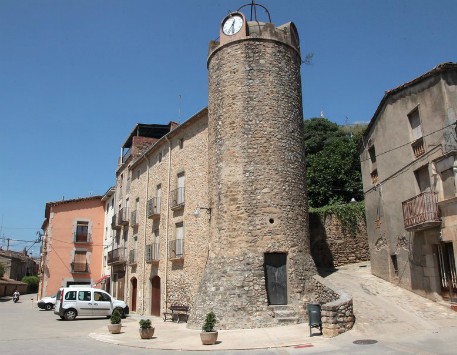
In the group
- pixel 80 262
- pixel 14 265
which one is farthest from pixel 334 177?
pixel 14 265

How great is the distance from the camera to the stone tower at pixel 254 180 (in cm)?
1485

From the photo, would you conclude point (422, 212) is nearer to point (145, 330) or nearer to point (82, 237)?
point (145, 330)

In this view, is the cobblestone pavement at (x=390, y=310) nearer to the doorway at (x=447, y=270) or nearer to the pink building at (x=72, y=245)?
the doorway at (x=447, y=270)

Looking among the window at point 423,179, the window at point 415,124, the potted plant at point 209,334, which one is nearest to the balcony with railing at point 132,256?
the potted plant at point 209,334

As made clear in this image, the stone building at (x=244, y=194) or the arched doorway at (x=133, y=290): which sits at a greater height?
the stone building at (x=244, y=194)

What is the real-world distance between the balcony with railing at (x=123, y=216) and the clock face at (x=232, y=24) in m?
15.4

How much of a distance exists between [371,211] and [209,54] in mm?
9913

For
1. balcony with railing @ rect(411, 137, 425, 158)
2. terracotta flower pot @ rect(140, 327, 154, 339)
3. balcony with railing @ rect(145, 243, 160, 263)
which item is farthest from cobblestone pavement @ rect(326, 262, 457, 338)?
balcony with railing @ rect(145, 243, 160, 263)

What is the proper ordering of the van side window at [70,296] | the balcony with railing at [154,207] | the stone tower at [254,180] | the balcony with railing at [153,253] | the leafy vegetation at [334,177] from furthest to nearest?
1. the leafy vegetation at [334,177]
2. the balcony with railing at [154,207]
3. the balcony with railing at [153,253]
4. the van side window at [70,296]
5. the stone tower at [254,180]

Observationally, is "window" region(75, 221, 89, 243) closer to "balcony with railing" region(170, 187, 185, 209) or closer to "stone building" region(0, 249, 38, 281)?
"balcony with railing" region(170, 187, 185, 209)

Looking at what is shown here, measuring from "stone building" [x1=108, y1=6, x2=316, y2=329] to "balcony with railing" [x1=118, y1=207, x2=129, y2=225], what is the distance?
803 cm

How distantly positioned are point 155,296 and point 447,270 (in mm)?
14754

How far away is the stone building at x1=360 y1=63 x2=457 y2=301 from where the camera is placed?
1321cm

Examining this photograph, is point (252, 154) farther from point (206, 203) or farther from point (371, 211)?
point (371, 211)
